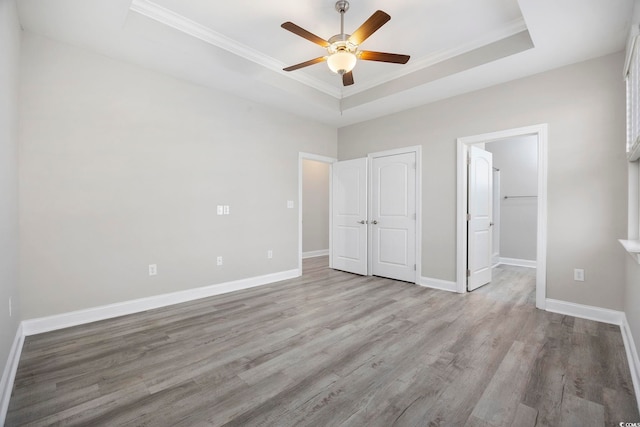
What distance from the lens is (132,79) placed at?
3.19 meters

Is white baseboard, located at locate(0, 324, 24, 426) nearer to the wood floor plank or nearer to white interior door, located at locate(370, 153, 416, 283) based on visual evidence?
the wood floor plank

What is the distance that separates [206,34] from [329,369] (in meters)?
3.44

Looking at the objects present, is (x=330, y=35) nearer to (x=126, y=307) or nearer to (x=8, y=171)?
(x=8, y=171)

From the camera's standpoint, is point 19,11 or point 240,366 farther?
point 19,11

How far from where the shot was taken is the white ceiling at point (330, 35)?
2459 mm

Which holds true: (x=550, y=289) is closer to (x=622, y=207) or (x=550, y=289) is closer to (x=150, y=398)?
(x=622, y=207)

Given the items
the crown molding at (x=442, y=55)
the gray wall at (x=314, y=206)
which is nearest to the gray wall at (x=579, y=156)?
the crown molding at (x=442, y=55)

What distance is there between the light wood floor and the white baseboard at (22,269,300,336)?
12 cm

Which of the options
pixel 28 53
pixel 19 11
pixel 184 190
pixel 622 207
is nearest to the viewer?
pixel 19 11

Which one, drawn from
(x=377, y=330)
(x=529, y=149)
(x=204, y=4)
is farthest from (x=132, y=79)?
(x=529, y=149)

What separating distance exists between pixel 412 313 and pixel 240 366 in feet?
6.32

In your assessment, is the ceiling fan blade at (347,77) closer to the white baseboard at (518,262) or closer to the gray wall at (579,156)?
the gray wall at (579,156)

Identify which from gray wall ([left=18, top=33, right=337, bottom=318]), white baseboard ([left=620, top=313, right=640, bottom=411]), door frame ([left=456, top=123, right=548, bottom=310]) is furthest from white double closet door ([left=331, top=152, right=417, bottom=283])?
white baseboard ([left=620, top=313, right=640, bottom=411])

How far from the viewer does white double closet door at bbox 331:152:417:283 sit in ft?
15.0
